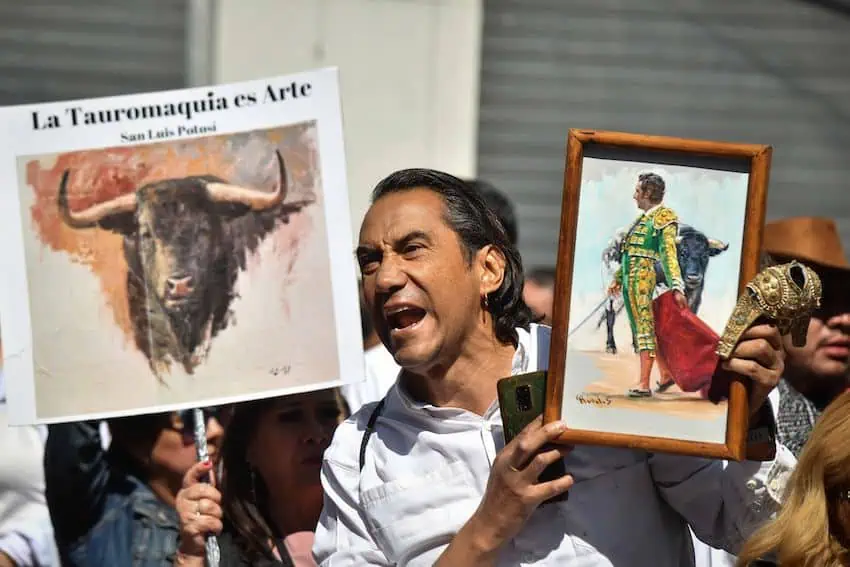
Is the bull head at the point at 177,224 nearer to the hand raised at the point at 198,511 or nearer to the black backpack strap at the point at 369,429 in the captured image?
the hand raised at the point at 198,511

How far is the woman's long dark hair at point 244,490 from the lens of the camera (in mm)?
3471

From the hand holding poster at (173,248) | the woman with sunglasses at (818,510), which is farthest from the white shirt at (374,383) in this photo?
the woman with sunglasses at (818,510)

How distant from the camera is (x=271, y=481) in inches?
140

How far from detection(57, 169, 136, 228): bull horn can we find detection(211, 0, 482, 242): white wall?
114 inches

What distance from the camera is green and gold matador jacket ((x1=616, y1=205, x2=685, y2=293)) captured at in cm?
238

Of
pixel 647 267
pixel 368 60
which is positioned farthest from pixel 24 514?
pixel 368 60

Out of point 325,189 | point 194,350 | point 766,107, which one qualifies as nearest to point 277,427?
point 194,350

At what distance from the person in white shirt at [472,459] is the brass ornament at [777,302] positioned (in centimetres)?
3

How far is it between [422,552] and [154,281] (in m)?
1.15

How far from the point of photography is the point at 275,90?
3.38 m

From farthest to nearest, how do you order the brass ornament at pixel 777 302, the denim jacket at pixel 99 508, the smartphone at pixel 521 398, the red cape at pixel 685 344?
the denim jacket at pixel 99 508 → the smartphone at pixel 521 398 → the red cape at pixel 685 344 → the brass ornament at pixel 777 302

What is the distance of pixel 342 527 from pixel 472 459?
299 millimetres

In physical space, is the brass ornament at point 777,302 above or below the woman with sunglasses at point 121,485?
above

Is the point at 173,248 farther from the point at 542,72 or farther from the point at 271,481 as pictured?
the point at 542,72
